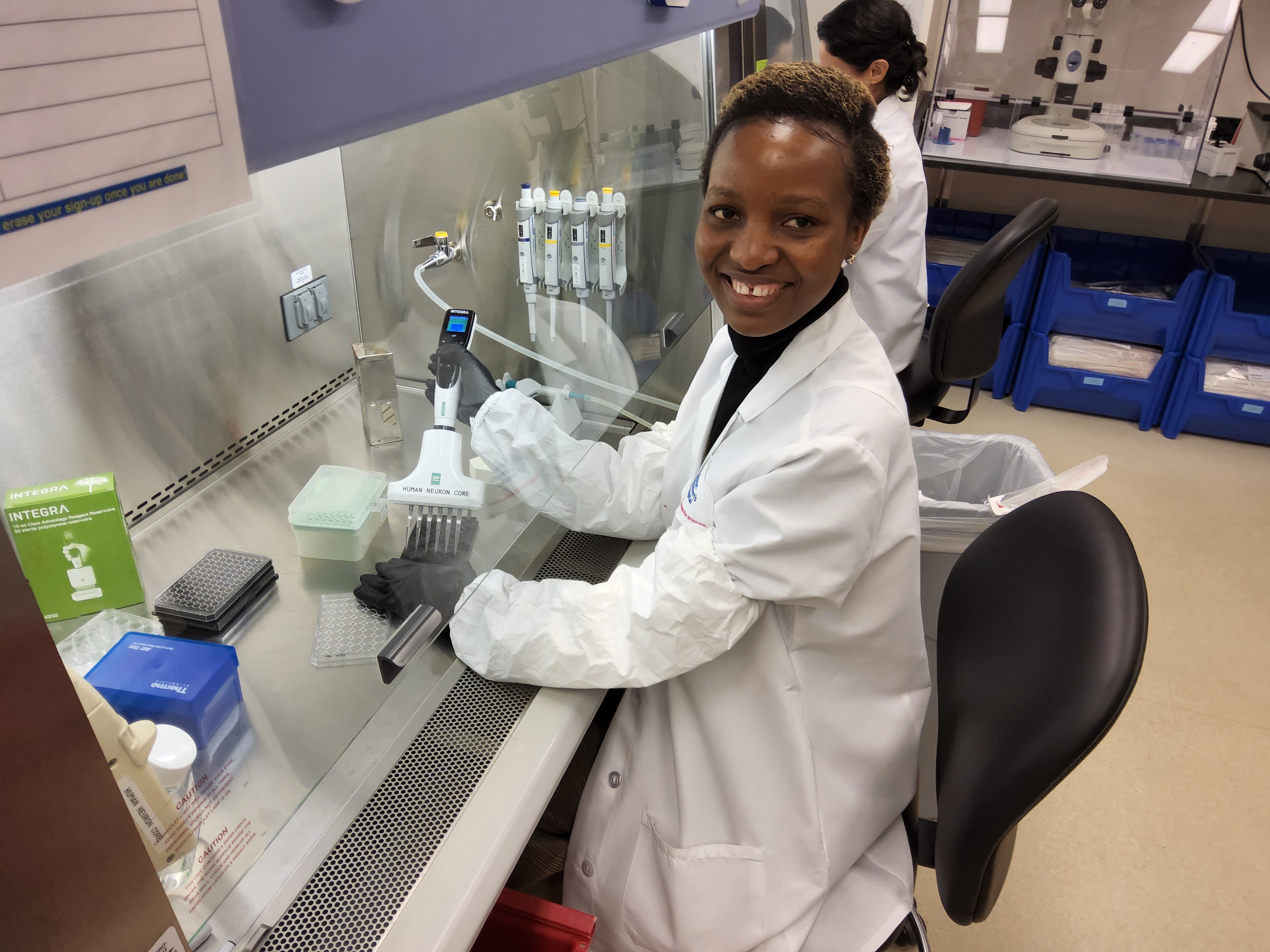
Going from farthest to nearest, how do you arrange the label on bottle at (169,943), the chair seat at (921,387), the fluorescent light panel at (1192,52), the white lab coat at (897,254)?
the fluorescent light panel at (1192,52)
the chair seat at (921,387)
the white lab coat at (897,254)
the label on bottle at (169,943)

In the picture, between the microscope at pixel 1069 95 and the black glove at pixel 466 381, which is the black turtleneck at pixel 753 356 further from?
the microscope at pixel 1069 95

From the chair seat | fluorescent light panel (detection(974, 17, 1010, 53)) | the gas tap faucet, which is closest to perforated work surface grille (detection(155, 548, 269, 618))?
the gas tap faucet

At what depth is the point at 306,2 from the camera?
532 mm

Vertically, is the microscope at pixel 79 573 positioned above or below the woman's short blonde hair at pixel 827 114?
below

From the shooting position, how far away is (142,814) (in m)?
0.65

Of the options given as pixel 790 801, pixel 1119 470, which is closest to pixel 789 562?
pixel 790 801

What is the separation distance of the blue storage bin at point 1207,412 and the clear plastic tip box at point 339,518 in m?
3.11

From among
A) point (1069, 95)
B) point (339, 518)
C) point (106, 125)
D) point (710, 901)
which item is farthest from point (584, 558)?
point (1069, 95)

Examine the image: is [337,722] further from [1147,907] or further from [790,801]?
[1147,907]

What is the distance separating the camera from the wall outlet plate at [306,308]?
1349 mm

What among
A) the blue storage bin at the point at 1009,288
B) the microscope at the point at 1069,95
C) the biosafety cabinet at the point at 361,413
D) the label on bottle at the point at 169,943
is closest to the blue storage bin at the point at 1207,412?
the blue storage bin at the point at 1009,288

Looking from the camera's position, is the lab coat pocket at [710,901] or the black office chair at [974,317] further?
the black office chair at [974,317]

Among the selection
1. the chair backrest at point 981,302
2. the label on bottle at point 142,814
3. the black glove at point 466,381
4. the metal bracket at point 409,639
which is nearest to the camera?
the label on bottle at point 142,814

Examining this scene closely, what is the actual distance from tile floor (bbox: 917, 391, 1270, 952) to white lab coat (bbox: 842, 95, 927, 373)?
34.8 inches
